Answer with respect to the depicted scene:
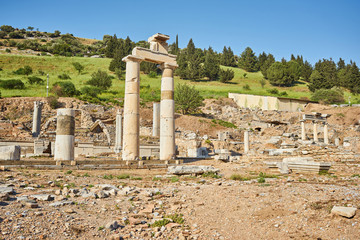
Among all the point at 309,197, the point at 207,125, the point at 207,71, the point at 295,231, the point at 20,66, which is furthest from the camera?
the point at 207,71

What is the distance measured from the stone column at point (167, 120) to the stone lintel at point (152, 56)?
312 millimetres

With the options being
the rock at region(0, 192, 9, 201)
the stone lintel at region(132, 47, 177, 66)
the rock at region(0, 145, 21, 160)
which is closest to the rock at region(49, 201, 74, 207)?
the rock at region(0, 192, 9, 201)

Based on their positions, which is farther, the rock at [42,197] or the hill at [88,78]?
the hill at [88,78]

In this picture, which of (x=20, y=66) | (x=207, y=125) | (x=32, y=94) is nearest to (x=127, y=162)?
(x=207, y=125)

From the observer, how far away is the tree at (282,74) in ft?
308

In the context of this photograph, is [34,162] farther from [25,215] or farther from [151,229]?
[151,229]

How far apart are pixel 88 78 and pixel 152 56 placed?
5783cm

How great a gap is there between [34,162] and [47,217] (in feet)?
25.8

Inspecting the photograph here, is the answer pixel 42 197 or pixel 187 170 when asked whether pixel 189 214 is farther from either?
pixel 187 170

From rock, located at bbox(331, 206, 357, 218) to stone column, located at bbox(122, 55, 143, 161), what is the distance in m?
11.6

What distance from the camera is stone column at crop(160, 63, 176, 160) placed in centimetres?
1709

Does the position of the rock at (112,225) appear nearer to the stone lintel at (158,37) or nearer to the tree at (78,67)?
the stone lintel at (158,37)

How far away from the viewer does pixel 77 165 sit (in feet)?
43.9

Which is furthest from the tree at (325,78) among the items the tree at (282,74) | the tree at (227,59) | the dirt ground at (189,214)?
the dirt ground at (189,214)
